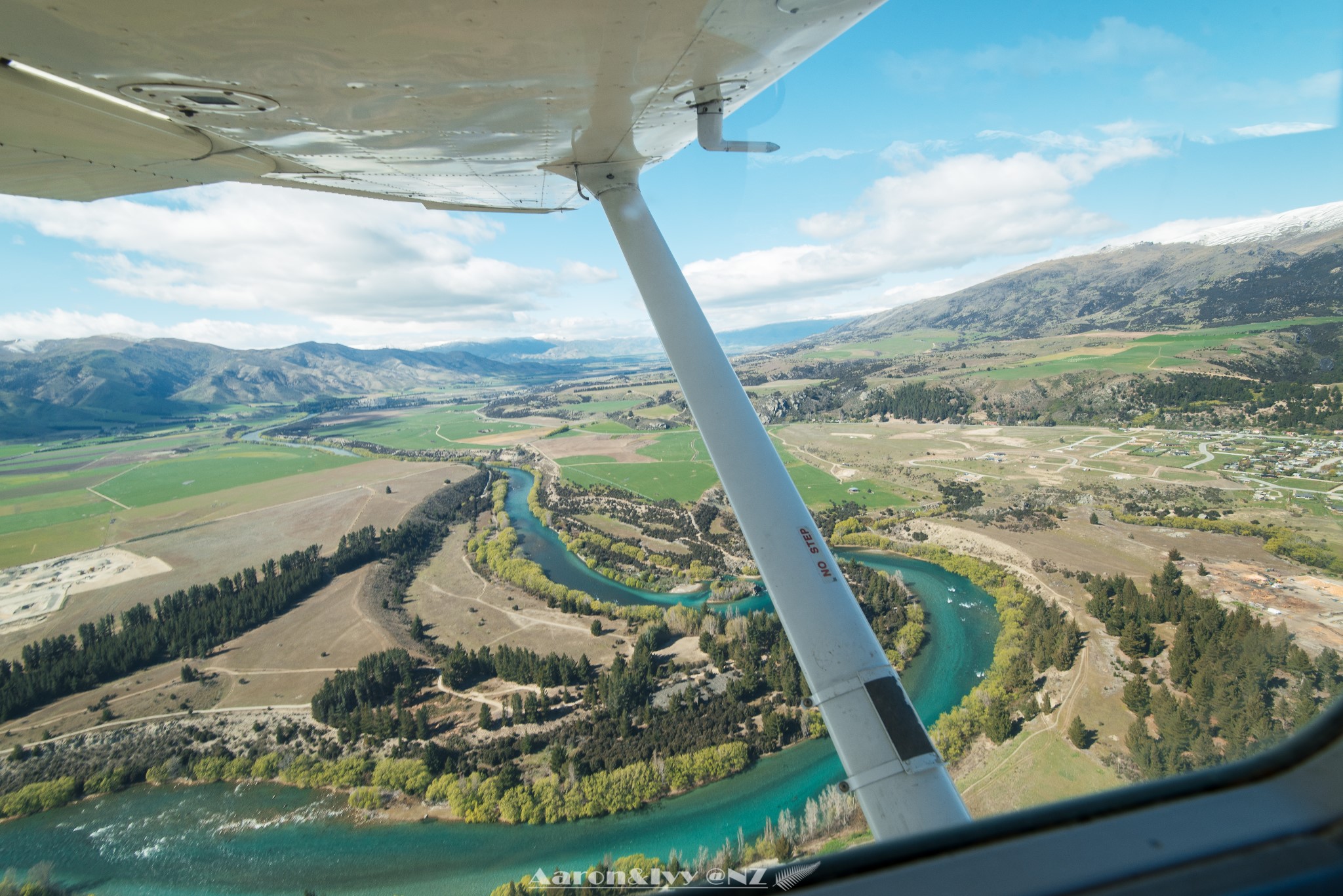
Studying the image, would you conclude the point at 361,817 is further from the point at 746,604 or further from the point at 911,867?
the point at 911,867

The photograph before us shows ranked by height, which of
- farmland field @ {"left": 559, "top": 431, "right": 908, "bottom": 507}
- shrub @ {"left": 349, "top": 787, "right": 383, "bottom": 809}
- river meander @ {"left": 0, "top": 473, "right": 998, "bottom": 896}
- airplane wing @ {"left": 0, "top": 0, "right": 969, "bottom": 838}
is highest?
airplane wing @ {"left": 0, "top": 0, "right": 969, "bottom": 838}

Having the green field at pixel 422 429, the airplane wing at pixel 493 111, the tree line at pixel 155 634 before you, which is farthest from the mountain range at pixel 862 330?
the tree line at pixel 155 634

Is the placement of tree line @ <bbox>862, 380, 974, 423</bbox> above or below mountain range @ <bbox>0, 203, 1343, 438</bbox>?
below

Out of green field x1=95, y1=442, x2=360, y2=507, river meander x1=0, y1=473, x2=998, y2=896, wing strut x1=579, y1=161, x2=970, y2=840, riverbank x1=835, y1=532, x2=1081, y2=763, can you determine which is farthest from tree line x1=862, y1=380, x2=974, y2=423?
green field x1=95, y1=442, x2=360, y2=507

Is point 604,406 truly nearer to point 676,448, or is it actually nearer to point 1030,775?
point 676,448

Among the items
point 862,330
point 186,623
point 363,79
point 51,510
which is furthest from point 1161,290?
point 51,510

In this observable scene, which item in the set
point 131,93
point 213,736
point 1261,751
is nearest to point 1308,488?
point 1261,751

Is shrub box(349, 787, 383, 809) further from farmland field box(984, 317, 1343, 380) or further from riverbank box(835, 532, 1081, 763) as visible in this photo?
farmland field box(984, 317, 1343, 380)

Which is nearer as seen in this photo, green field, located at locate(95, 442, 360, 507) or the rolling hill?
green field, located at locate(95, 442, 360, 507)
